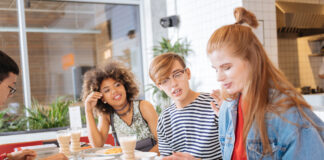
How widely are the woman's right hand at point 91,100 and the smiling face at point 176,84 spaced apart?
2.84 ft

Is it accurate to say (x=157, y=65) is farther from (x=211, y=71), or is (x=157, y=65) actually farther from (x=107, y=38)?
(x=107, y=38)

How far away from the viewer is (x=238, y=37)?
1198 millimetres

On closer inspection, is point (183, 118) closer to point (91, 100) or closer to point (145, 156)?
point (145, 156)

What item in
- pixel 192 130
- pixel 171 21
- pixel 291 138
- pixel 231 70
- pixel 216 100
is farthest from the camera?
pixel 171 21

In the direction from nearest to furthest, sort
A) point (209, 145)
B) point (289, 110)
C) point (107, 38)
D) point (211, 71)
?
point (289, 110) → point (209, 145) → point (211, 71) → point (107, 38)

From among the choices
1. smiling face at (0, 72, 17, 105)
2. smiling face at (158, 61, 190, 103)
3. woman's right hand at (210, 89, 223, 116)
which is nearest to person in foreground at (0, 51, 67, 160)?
smiling face at (0, 72, 17, 105)

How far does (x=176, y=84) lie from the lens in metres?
1.95

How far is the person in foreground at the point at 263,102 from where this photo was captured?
1.07 m

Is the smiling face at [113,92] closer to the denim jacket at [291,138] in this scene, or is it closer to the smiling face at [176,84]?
the smiling face at [176,84]

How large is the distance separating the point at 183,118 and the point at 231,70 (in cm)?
82

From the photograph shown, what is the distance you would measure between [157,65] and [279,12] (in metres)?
4.13

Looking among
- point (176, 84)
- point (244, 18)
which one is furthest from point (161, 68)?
point (244, 18)

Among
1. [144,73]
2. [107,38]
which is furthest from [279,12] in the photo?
[107,38]

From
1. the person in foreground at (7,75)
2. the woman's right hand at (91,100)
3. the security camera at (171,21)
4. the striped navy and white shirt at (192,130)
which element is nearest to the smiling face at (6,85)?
the person in foreground at (7,75)
